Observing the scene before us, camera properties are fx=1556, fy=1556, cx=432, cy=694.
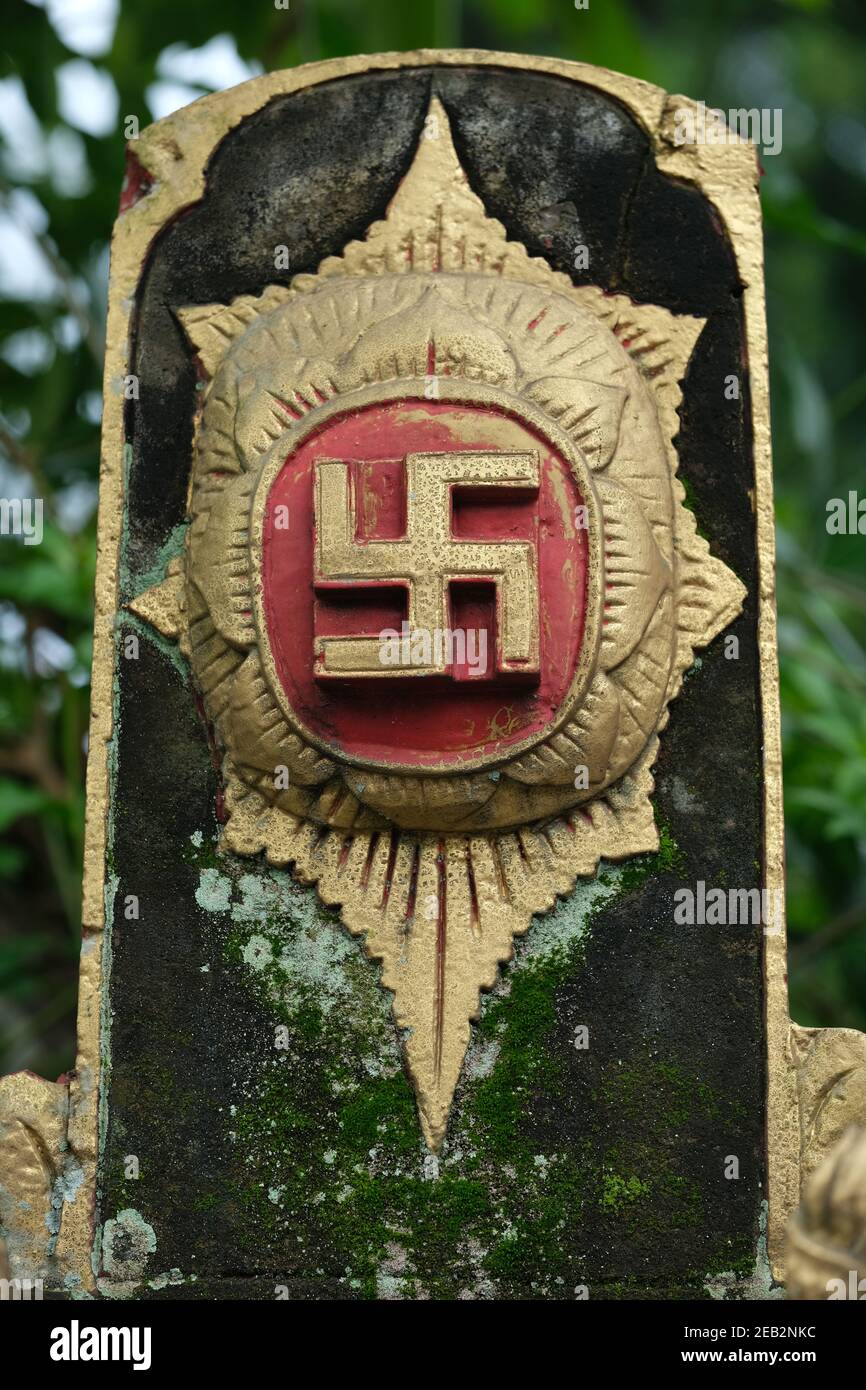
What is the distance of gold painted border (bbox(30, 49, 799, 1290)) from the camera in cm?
279

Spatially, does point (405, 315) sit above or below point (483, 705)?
above

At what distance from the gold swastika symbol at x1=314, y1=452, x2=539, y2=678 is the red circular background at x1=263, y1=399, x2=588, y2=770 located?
29mm

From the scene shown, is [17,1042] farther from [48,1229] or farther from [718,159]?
[718,159]

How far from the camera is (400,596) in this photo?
9.22 ft

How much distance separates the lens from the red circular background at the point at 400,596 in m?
2.81

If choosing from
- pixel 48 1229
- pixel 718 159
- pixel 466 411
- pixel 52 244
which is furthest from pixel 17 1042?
pixel 718 159

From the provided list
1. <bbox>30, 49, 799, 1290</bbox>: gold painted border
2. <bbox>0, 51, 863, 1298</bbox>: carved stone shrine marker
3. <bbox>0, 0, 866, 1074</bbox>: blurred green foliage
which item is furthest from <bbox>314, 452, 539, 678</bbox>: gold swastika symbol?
<bbox>0, 0, 866, 1074</bbox>: blurred green foliage

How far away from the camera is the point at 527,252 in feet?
10.4

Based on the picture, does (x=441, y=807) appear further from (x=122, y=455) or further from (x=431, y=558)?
(x=122, y=455)

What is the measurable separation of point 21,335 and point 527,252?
2.38 m

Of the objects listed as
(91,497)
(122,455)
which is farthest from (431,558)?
(91,497)

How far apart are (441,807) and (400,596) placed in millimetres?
391

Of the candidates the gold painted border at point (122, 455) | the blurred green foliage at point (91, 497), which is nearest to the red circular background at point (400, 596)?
the gold painted border at point (122, 455)

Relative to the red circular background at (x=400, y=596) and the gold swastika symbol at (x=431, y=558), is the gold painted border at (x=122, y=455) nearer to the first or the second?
the red circular background at (x=400, y=596)
